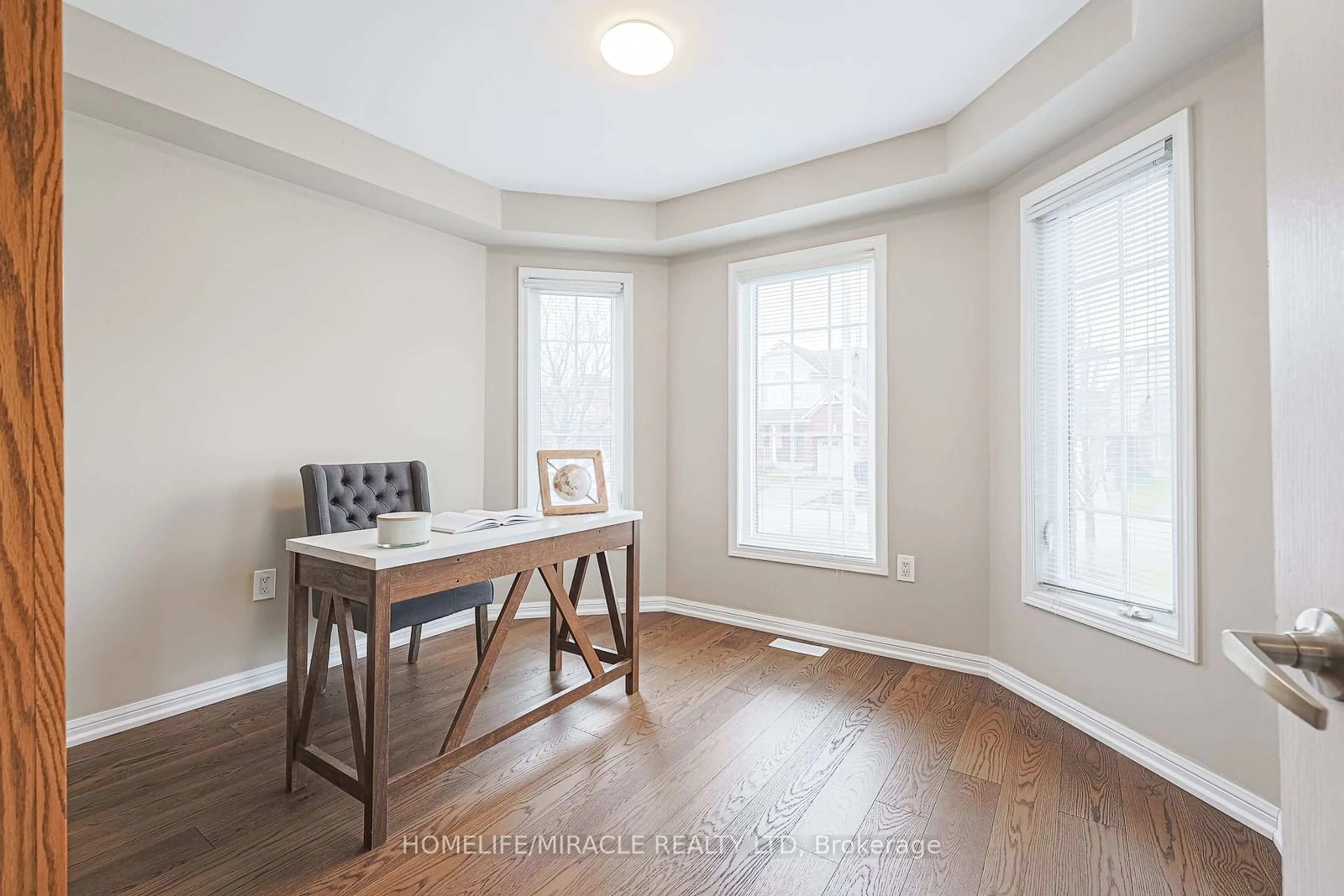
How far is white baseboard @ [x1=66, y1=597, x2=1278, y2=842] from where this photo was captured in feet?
6.11

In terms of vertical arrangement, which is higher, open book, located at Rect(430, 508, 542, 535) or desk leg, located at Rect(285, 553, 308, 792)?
open book, located at Rect(430, 508, 542, 535)

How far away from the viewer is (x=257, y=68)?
228 centimetres

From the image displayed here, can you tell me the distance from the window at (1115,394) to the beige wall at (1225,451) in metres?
0.05

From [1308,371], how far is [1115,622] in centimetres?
212

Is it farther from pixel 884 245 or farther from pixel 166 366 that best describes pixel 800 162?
pixel 166 366

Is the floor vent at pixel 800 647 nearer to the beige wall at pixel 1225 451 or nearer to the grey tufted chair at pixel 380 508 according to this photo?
Answer: the beige wall at pixel 1225 451

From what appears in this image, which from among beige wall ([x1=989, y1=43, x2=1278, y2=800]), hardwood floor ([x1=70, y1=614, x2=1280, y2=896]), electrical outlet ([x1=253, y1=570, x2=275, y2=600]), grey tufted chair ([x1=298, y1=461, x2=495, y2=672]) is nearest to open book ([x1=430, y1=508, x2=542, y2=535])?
grey tufted chair ([x1=298, y1=461, x2=495, y2=672])

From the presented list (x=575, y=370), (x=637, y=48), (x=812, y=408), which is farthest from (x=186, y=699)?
(x=812, y=408)

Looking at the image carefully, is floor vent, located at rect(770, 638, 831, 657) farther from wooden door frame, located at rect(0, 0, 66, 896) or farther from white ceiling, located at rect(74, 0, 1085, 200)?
wooden door frame, located at rect(0, 0, 66, 896)

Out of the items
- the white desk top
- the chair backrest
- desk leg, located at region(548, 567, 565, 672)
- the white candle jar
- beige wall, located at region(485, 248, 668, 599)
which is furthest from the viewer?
beige wall, located at region(485, 248, 668, 599)

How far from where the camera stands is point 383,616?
1.66m

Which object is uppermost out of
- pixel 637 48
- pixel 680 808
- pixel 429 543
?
pixel 637 48

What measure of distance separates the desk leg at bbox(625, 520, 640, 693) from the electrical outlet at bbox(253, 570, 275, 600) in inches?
61.9

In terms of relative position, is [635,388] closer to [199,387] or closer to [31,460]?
[199,387]
